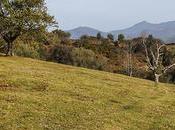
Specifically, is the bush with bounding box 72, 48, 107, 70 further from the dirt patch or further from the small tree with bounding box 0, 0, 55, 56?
the dirt patch

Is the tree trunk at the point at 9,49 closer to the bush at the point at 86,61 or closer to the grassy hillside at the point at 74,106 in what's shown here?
the grassy hillside at the point at 74,106

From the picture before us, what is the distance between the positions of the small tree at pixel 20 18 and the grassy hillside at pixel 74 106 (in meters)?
20.0

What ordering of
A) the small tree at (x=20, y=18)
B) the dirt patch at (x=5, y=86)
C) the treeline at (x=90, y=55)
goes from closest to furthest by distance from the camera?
1. the dirt patch at (x=5, y=86)
2. the small tree at (x=20, y=18)
3. the treeline at (x=90, y=55)

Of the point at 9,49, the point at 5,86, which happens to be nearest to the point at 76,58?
the point at 9,49

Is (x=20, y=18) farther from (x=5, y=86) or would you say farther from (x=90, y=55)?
(x=90, y=55)

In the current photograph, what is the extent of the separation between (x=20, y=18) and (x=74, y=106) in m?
36.5

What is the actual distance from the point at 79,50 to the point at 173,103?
84.3 m

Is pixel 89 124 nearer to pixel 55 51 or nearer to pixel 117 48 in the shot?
pixel 55 51

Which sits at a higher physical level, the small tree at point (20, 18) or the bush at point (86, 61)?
the small tree at point (20, 18)

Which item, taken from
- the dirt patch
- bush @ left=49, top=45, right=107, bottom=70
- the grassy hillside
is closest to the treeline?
bush @ left=49, top=45, right=107, bottom=70

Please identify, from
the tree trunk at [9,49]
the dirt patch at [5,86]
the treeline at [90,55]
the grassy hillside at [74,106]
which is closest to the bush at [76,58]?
the treeline at [90,55]

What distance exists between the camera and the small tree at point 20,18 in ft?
222

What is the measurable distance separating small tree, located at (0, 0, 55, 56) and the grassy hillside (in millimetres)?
19997

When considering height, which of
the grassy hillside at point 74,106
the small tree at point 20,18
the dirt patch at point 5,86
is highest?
the small tree at point 20,18
